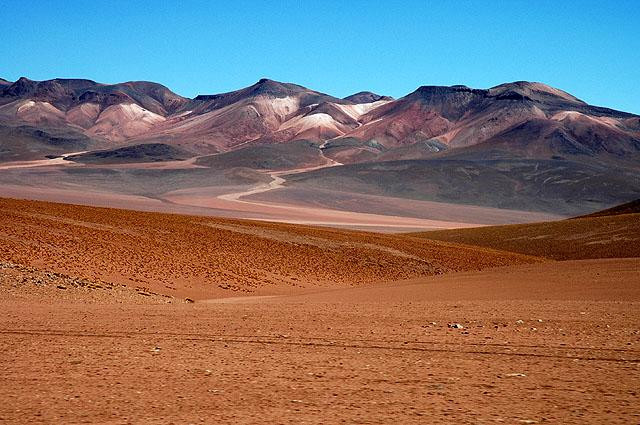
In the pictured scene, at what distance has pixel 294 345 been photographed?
12.5m

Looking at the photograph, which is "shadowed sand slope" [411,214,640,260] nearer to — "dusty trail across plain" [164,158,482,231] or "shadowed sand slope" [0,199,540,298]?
"shadowed sand slope" [0,199,540,298]

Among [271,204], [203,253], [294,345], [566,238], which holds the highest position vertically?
[271,204]

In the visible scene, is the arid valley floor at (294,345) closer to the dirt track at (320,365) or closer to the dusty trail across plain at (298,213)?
the dirt track at (320,365)

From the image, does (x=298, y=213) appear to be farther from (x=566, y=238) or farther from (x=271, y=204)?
(x=566, y=238)

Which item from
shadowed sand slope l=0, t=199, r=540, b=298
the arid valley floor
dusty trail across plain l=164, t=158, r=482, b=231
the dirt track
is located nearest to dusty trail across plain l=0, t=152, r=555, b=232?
dusty trail across plain l=164, t=158, r=482, b=231

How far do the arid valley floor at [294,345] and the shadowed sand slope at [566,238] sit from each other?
60.3ft

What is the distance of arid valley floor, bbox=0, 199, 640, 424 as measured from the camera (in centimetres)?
846

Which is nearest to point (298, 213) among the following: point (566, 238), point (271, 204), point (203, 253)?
point (271, 204)

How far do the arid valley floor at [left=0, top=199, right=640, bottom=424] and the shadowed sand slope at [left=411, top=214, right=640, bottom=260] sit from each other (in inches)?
724

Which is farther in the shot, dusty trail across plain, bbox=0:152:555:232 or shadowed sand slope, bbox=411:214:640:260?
dusty trail across plain, bbox=0:152:555:232

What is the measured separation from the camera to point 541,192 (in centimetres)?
16000

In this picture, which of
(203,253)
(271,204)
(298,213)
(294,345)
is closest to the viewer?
(294,345)

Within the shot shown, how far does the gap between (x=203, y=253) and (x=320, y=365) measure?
24.8 meters

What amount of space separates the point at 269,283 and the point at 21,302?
12379 mm
